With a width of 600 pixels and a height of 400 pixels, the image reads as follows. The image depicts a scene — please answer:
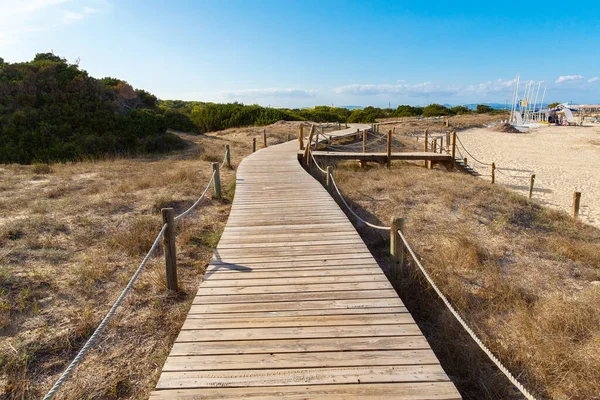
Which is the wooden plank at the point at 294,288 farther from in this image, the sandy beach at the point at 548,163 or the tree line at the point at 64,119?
the tree line at the point at 64,119

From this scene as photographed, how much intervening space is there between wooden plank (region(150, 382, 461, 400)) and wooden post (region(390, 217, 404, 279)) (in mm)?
2249

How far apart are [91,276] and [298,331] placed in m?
3.45

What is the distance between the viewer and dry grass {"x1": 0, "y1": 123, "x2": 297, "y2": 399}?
3.39 m

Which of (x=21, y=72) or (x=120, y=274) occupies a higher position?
(x=21, y=72)

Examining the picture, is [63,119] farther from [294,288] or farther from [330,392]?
[330,392]

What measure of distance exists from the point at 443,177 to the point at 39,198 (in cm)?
1217

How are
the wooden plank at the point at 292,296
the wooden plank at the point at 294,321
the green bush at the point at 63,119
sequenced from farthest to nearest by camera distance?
1. the green bush at the point at 63,119
2. the wooden plank at the point at 292,296
3. the wooden plank at the point at 294,321

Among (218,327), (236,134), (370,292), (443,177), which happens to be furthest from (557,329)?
(236,134)

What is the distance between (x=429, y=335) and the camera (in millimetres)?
4215

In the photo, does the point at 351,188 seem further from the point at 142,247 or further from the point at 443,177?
the point at 142,247

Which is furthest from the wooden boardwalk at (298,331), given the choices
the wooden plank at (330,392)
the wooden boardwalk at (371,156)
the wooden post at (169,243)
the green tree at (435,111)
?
the green tree at (435,111)

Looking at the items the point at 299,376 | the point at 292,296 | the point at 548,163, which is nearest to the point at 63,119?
the point at 292,296

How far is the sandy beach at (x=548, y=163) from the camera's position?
14508mm

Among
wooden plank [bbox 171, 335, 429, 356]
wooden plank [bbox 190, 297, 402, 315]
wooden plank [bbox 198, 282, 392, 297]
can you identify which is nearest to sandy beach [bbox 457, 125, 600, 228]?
wooden plank [bbox 198, 282, 392, 297]
